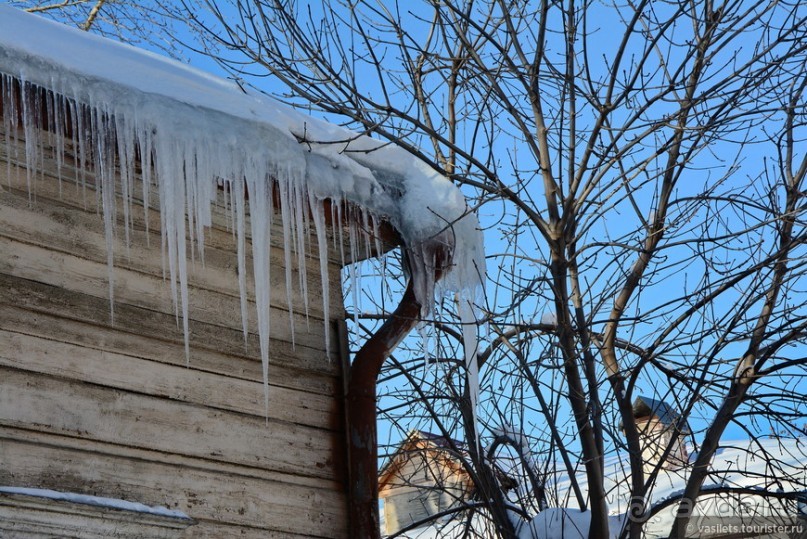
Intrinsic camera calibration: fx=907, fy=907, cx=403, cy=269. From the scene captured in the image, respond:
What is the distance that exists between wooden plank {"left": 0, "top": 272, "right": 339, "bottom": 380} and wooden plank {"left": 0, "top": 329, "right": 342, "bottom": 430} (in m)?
0.05

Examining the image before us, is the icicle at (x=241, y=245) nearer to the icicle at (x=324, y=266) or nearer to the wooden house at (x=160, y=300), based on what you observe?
the wooden house at (x=160, y=300)

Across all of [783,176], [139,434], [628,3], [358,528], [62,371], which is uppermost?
[628,3]

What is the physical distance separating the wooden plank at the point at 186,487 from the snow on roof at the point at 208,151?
1.61 ft

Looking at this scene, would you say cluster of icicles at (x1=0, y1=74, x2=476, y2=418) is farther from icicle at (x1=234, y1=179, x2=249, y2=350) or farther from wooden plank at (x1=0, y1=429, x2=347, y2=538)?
wooden plank at (x1=0, y1=429, x2=347, y2=538)

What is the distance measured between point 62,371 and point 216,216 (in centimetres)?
97

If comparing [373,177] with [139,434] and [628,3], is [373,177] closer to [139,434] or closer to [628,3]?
[139,434]

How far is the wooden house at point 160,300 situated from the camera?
2.89 meters

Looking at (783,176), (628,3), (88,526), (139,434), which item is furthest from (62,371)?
(783,176)

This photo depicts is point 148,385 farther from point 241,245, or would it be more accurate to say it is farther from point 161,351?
point 241,245

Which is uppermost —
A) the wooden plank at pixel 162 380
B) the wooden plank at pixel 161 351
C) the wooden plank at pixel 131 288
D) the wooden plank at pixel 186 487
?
the wooden plank at pixel 131 288

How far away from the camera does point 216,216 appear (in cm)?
371

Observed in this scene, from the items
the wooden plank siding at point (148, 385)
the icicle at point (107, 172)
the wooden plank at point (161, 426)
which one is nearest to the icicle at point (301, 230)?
the wooden plank siding at point (148, 385)

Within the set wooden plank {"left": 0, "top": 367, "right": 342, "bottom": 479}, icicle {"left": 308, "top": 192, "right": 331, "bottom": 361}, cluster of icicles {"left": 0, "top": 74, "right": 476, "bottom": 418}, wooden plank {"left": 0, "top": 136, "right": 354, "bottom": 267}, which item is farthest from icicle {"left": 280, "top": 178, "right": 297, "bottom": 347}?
wooden plank {"left": 0, "top": 367, "right": 342, "bottom": 479}

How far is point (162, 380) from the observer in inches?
Result: 127
